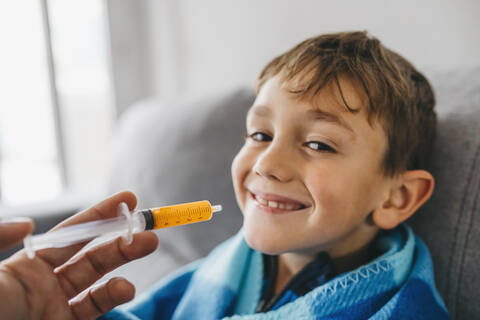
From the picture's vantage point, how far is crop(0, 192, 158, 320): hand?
54 centimetres

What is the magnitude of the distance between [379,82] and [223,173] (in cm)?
54

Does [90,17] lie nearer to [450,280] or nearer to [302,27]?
[302,27]

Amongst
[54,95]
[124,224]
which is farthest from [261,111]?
[54,95]

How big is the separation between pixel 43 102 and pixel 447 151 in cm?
233

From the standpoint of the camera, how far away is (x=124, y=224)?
0.59 meters

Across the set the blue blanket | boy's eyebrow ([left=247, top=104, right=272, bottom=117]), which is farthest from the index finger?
boy's eyebrow ([left=247, top=104, right=272, bottom=117])

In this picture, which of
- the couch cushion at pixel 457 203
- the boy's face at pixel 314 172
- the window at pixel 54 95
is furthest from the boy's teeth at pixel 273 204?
the window at pixel 54 95

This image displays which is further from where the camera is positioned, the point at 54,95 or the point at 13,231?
the point at 54,95

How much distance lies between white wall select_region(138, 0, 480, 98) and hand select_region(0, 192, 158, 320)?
0.87 metres

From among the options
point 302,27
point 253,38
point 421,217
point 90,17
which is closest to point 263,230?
point 421,217

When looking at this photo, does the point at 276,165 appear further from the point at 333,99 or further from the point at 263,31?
the point at 263,31

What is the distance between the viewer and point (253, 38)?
61.5 inches

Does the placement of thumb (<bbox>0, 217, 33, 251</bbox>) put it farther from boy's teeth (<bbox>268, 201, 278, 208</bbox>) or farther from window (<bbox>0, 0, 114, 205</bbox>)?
window (<bbox>0, 0, 114, 205</bbox>)

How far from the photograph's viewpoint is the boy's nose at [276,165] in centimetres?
67
